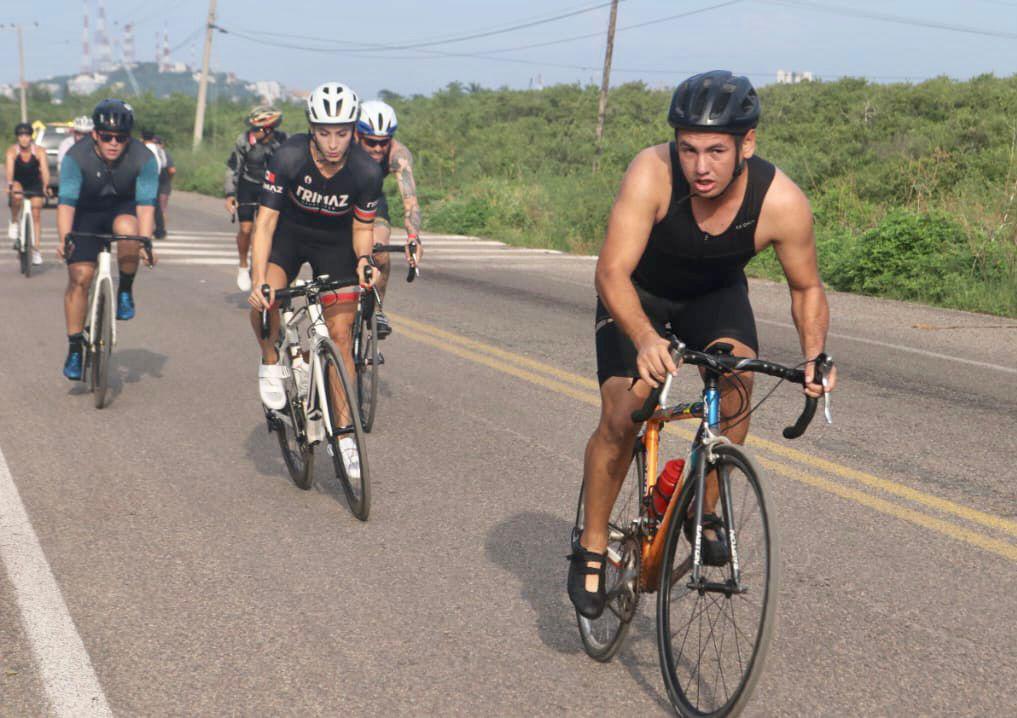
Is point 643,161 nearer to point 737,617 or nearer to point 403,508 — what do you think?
point 737,617

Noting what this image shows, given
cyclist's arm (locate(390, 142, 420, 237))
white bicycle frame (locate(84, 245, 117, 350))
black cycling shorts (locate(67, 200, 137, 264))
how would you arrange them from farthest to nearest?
cyclist's arm (locate(390, 142, 420, 237)), black cycling shorts (locate(67, 200, 137, 264)), white bicycle frame (locate(84, 245, 117, 350))

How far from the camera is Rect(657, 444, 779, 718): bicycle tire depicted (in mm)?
3311

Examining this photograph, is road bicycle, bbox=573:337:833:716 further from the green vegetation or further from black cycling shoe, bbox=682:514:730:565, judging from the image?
the green vegetation

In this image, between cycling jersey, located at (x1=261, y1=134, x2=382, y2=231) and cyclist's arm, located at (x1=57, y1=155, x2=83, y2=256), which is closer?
cycling jersey, located at (x1=261, y1=134, x2=382, y2=231)

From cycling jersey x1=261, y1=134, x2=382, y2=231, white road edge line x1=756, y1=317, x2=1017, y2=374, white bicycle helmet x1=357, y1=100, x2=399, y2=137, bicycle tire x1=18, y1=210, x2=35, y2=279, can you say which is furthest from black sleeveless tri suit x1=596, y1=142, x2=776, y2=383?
Result: bicycle tire x1=18, y1=210, x2=35, y2=279

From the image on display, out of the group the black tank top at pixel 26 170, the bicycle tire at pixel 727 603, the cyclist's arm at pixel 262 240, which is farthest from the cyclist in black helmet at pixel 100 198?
the black tank top at pixel 26 170

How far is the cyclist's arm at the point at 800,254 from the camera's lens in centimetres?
392

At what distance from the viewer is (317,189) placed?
6.83 meters

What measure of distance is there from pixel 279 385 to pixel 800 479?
2.82 metres

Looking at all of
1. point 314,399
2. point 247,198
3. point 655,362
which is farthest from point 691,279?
point 247,198

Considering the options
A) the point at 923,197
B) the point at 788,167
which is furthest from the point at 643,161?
the point at 788,167

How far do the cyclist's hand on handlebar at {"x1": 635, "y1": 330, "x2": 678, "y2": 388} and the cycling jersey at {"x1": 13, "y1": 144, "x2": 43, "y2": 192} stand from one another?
15.6 metres

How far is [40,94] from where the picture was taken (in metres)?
122

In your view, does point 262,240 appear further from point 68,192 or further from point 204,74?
point 204,74
